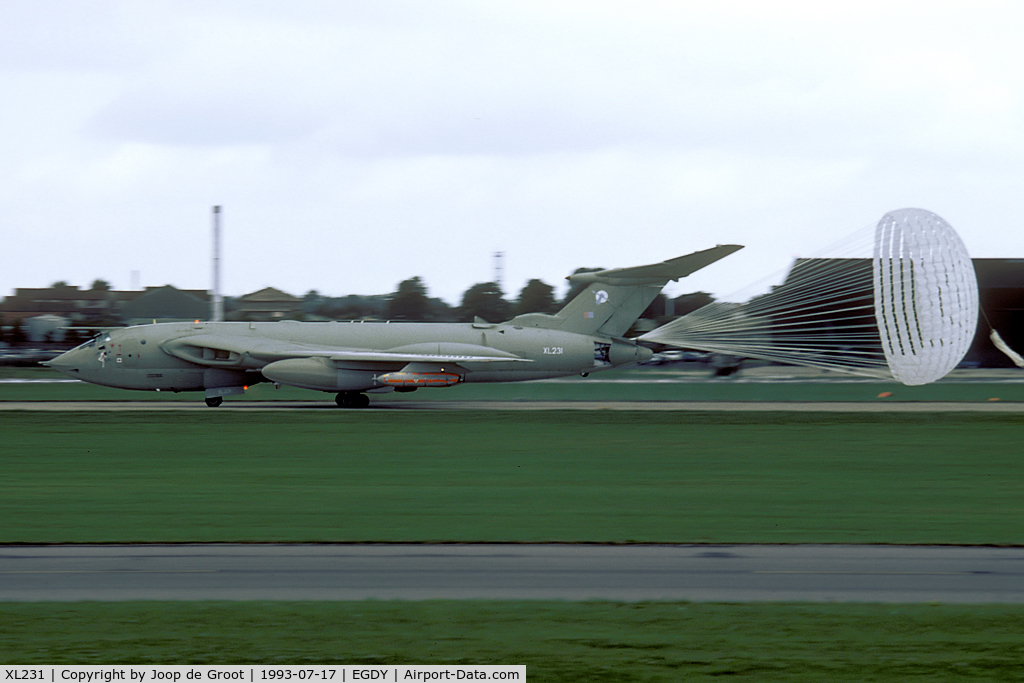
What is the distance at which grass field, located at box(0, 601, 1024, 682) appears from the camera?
8.52 metres

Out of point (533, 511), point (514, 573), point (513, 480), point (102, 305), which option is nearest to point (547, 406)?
point (513, 480)

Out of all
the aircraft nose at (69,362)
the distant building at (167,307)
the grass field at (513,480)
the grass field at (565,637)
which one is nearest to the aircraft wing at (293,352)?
the aircraft nose at (69,362)

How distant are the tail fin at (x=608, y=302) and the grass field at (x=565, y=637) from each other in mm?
34685

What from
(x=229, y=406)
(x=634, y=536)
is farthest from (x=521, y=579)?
(x=229, y=406)

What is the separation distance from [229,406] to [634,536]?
3253 cm

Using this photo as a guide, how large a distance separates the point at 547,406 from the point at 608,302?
5534 mm

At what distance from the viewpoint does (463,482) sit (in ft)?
68.5

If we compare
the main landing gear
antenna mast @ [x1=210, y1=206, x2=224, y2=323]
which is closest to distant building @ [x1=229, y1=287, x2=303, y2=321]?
antenna mast @ [x1=210, y1=206, x2=224, y2=323]

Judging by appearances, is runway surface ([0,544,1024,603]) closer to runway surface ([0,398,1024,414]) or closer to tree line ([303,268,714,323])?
runway surface ([0,398,1024,414])

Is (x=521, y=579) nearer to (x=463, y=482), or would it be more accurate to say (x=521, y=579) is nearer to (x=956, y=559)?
(x=956, y=559)

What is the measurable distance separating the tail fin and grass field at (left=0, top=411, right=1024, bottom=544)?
10.2m

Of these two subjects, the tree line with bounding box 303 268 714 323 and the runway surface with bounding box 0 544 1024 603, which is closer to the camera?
the runway surface with bounding box 0 544 1024 603

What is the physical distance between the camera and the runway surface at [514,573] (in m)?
11.0

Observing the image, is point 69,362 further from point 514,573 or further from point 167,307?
point 167,307
